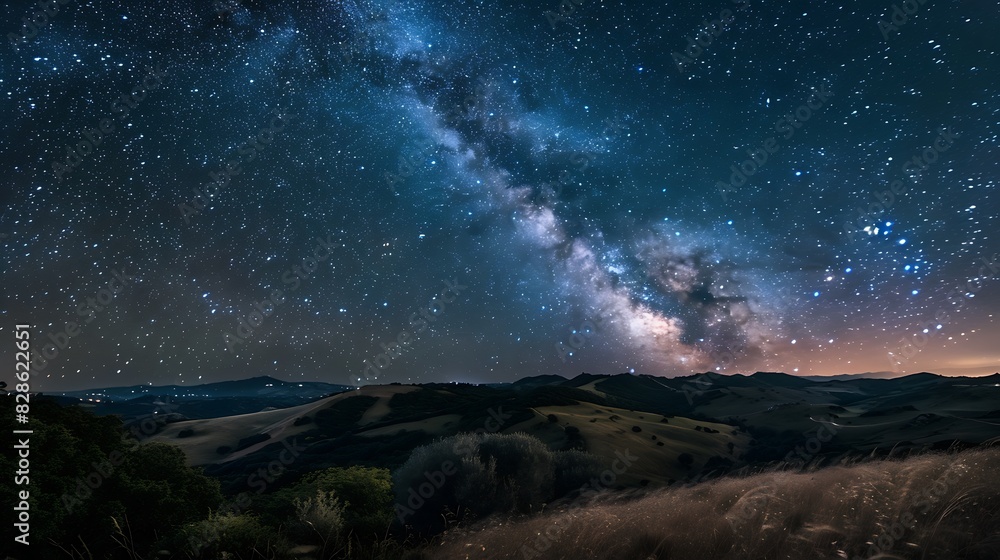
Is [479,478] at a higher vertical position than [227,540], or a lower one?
lower

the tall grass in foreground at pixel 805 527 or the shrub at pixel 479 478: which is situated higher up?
the tall grass in foreground at pixel 805 527

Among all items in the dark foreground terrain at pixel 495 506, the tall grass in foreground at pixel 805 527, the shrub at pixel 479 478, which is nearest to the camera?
the tall grass in foreground at pixel 805 527

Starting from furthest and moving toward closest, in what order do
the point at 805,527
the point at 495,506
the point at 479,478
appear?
the point at 479,478 → the point at 495,506 → the point at 805,527

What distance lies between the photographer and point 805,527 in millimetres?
5324

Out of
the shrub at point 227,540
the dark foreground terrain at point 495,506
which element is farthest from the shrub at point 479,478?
the shrub at point 227,540

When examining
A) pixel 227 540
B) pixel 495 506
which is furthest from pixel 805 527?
pixel 495 506

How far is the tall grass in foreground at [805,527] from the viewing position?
15.8 feet

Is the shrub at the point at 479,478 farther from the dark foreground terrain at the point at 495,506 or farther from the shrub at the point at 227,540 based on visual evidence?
the shrub at the point at 227,540

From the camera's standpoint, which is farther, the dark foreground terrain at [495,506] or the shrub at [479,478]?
the shrub at [479,478]

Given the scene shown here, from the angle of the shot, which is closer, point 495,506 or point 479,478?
point 495,506

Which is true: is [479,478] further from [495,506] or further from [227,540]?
[227,540]

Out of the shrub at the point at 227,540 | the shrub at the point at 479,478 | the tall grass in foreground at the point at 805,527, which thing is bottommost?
the shrub at the point at 479,478

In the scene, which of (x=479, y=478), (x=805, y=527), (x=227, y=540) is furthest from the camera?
(x=479, y=478)

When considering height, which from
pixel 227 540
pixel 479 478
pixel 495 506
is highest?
pixel 227 540
